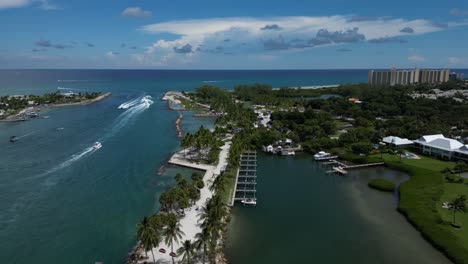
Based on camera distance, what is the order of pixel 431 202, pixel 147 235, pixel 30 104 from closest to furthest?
pixel 147 235 → pixel 431 202 → pixel 30 104

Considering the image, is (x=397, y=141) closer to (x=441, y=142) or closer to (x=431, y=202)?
(x=441, y=142)

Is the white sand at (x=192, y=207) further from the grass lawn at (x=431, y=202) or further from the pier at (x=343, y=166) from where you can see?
the grass lawn at (x=431, y=202)

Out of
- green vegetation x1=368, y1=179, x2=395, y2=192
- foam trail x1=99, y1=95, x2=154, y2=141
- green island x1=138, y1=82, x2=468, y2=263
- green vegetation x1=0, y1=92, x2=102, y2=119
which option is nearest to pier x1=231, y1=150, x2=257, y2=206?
green island x1=138, y1=82, x2=468, y2=263

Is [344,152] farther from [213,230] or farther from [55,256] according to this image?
[55,256]

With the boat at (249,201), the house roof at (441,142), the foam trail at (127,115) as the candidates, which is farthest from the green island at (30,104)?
the house roof at (441,142)

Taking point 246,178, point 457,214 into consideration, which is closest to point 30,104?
point 246,178

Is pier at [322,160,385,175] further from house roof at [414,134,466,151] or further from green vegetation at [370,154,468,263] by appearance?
house roof at [414,134,466,151]

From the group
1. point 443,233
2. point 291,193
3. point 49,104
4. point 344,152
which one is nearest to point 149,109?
point 49,104
